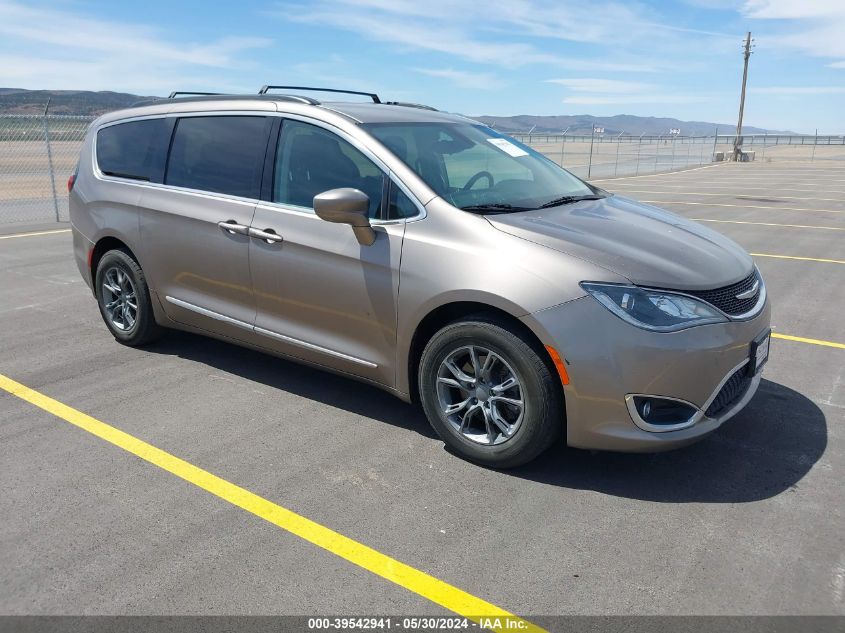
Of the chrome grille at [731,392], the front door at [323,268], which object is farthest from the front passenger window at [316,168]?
the chrome grille at [731,392]

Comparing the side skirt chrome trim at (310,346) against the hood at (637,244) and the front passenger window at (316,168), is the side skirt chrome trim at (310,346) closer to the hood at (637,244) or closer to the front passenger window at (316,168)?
the front passenger window at (316,168)

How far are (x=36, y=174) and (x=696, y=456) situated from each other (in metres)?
26.9

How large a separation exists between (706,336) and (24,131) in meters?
15.9

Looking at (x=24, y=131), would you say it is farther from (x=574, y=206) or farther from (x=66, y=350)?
(x=574, y=206)

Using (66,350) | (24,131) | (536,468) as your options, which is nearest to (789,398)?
(536,468)

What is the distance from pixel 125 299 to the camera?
5250 millimetres

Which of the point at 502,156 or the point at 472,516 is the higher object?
the point at 502,156

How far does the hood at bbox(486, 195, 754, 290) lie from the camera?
3336mm

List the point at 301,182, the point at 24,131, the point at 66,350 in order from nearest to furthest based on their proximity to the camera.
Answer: the point at 301,182 → the point at 66,350 → the point at 24,131

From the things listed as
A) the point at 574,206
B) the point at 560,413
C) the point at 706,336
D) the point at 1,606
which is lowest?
the point at 1,606

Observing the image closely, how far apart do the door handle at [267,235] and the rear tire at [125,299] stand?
1.25 m

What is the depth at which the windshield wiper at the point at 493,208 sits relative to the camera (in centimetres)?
371

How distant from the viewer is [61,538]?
117 inches

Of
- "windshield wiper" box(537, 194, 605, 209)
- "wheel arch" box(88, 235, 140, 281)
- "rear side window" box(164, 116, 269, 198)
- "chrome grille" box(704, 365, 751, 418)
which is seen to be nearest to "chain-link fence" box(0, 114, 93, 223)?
"wheel arch" box(88, 235, 140, 281)
